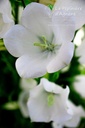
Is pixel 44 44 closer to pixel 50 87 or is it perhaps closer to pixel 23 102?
pixel 50 87

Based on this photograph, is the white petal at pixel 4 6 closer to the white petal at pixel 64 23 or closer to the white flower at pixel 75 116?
the white petal at pixel 64 23

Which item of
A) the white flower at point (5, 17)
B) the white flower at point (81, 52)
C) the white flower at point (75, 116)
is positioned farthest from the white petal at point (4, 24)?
the white flower at point (75, 116)

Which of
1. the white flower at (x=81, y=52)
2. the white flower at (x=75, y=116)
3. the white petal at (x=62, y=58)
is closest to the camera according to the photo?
the white petal at (x=62, y=58)

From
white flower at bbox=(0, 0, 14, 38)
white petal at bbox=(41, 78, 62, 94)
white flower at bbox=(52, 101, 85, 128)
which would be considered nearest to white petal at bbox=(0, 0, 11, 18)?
white flower at bbox=(0, 0, 14, 38)

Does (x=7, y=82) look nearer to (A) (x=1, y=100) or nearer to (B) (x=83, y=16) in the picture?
(A) (x=1, y=100)

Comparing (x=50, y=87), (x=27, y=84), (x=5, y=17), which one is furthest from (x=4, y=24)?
Result: (x=27, y=84)

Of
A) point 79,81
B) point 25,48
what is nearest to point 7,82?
point 79,81
